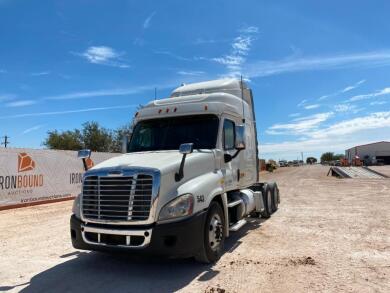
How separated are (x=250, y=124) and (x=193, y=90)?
6.31ft

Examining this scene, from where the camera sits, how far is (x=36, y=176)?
1747 cm

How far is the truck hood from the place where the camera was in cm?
629

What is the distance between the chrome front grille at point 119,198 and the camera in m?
5.98

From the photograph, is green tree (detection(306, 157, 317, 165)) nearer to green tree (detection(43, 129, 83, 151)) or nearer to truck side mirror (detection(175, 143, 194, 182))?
green tree (detection(43, 129, 83, 151))

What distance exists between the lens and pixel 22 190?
1648 cm

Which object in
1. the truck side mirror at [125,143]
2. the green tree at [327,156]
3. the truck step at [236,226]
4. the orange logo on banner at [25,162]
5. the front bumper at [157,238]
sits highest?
the green tree at [327,156]

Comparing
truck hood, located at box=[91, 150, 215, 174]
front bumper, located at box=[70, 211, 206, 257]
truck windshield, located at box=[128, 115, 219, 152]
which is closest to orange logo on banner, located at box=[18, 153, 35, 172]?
truck windshield, located at box=[128, 115, 219, 152]

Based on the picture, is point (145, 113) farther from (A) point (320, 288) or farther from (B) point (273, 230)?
(A) point (320, 288)

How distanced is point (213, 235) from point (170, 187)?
4.19 ft

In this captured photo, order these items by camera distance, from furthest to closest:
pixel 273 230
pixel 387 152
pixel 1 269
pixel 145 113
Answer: pixel 387 152, pixel 273 230, pixel 145 113, pixel 1 269

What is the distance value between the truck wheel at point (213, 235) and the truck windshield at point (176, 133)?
1341 mm

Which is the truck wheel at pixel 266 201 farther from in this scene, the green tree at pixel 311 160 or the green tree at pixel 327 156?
the green tree at pixel 327 156

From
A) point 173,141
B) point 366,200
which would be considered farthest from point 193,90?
point 366,200

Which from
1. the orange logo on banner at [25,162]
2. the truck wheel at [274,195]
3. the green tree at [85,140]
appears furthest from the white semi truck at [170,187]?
the green tree at [85,140]
